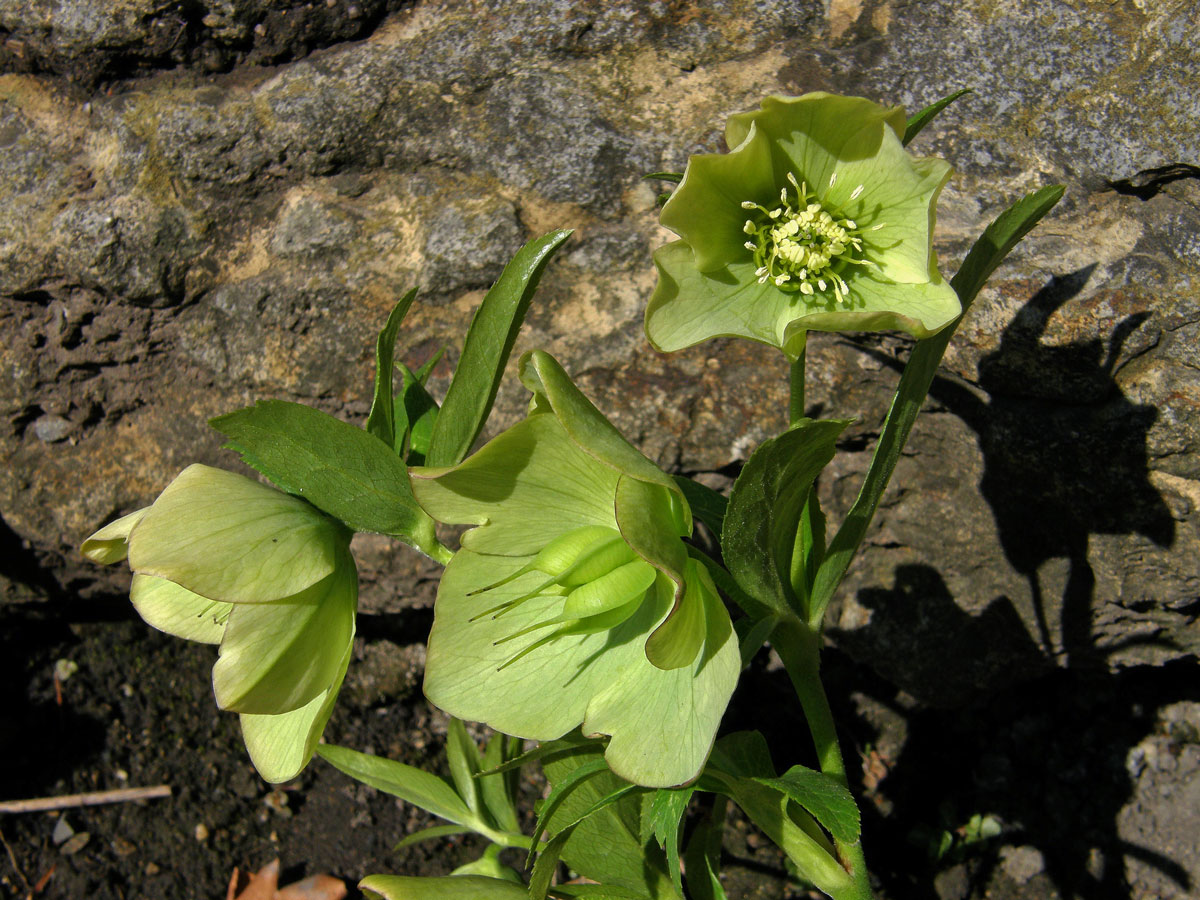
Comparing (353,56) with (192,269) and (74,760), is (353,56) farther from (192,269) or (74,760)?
(74,760)

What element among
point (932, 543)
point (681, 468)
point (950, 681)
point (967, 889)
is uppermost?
point (681, 468)

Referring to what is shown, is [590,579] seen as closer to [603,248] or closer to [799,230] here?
[799,230]

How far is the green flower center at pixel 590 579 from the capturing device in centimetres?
71

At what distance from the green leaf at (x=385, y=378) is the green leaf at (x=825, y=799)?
47cm

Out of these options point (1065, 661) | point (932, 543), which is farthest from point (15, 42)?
point (1065, 661)

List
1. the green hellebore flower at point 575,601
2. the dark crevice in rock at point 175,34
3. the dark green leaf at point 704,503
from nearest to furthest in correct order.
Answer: the green hellebore flower at point 575,601 → the dark green leaf at point 704,503 → the dark crevice in rock at point 175,34

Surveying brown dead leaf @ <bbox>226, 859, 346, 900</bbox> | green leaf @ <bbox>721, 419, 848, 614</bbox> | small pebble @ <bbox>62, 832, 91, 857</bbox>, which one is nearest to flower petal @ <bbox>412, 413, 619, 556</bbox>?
green leaf @ <bbox>721, 419, 848, 614</bbox>

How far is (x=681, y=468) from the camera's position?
125 centimetres

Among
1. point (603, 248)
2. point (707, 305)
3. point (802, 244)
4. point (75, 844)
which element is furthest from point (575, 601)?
point (75, 844)

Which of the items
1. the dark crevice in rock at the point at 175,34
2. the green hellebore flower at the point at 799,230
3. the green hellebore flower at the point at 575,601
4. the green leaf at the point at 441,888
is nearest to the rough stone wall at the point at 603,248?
the dark crevice in rock at the point at 175,34

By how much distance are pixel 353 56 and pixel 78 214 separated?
18.9 inches

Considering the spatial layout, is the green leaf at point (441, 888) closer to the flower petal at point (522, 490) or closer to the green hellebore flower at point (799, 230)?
the flower petal at point (522, 490)

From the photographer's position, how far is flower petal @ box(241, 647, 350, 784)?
779mm

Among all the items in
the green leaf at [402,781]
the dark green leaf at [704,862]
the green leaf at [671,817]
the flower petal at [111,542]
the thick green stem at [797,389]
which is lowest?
the green leaf at [402,781]
